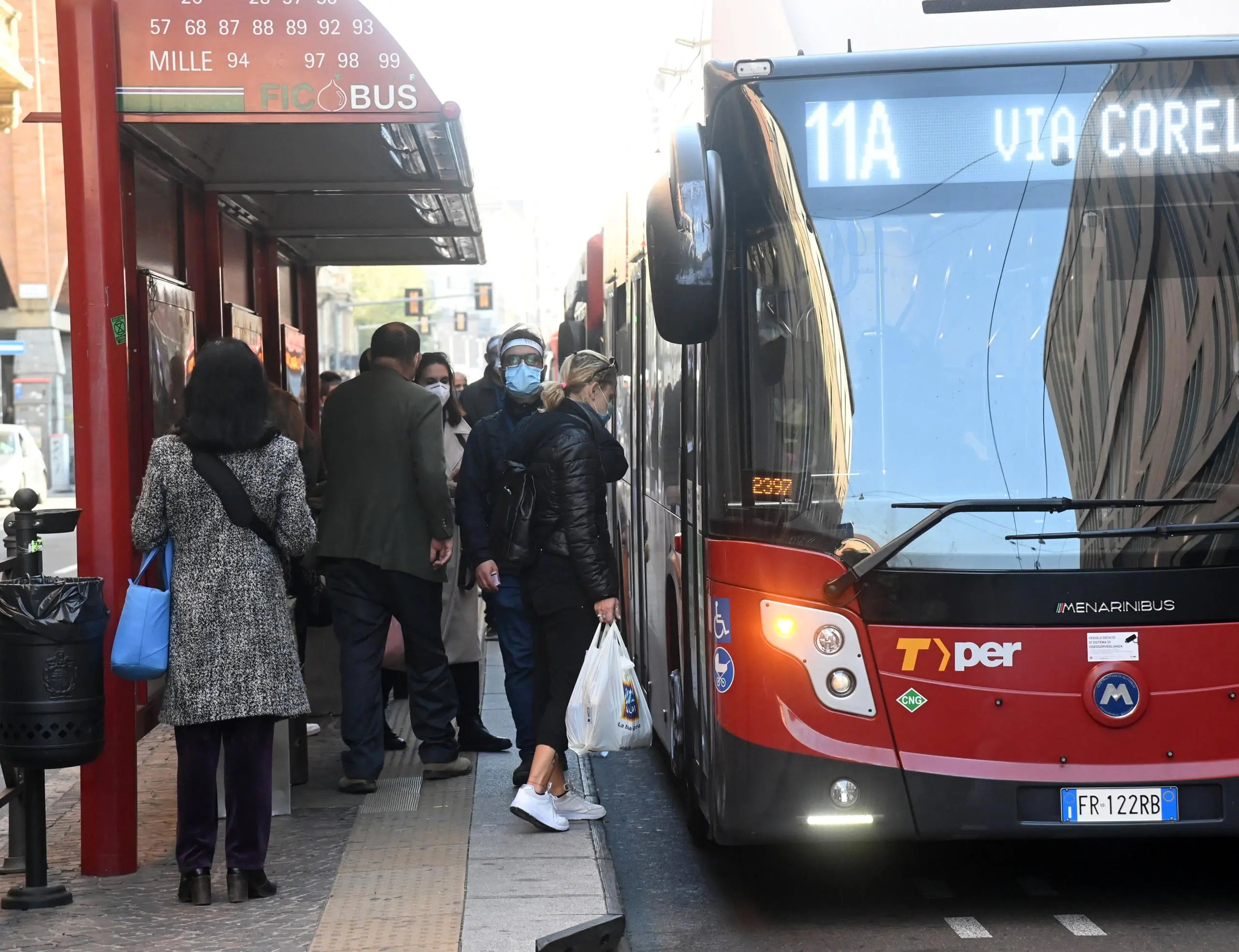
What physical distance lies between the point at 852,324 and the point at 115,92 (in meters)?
2.73

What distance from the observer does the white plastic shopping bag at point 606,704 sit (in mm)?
6469

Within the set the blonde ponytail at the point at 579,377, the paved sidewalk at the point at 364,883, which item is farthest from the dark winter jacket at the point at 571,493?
the paved sidewalk at the point at 364,883

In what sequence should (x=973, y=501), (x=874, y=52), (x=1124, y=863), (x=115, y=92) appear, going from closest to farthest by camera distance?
(x=973, y=501) < (x=874, y=52) < (x=115, y=92) < (x=1124, y=863)

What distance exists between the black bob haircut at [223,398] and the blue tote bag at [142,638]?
1.69 ft

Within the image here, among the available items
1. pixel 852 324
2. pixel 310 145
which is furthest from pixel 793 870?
pixel 310 145

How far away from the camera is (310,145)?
8.49 m

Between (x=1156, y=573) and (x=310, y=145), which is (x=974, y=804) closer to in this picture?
(x=1156, y=573)

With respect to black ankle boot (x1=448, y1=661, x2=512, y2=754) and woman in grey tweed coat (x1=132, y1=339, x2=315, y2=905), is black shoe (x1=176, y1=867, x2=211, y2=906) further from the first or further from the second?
black ankle boot (x1=448, y1=661, x2=512, y2=754)

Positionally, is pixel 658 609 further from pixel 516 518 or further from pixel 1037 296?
pixel 1037 296

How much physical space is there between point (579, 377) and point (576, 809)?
1761mm

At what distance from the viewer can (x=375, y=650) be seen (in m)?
7.55

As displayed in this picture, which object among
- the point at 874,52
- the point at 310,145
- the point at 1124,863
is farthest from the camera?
the point at 310,145

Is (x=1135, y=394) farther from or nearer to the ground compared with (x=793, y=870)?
farther from the ground

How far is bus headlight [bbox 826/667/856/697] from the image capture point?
5203 millimetres
